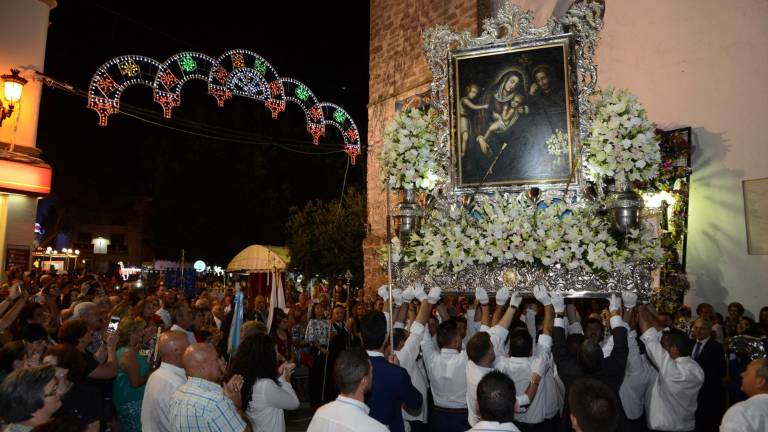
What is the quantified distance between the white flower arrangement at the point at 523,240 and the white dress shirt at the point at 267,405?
216cm

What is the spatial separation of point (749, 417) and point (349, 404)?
293 cm

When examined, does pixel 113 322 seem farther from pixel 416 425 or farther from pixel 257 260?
pixel 257 260

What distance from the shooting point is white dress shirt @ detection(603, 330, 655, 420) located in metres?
5.72

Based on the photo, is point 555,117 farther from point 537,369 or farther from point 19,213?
point 19,213

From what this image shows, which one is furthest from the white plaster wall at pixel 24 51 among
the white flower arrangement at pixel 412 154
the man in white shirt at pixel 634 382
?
the man in white shirt at pixel 634 382

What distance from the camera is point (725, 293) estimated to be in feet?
33.2

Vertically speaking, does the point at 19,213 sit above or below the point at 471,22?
below

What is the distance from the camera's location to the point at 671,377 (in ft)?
17.8

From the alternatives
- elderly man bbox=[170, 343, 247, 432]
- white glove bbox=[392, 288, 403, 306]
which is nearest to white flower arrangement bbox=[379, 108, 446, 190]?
white glove bbox=[392, 288, 403, 306]

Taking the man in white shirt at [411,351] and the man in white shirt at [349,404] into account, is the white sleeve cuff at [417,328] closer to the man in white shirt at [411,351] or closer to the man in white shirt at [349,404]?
the man in white shirt at [411,351]

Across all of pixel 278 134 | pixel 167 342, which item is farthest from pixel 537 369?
pixel 278 134

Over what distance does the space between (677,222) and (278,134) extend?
24711mm

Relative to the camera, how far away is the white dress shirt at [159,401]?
15.8ft

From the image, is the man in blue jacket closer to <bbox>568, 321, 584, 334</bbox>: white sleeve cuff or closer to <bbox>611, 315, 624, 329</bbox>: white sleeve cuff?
<bbox>611, 315, 624, 329</bbox>: white sleeve cuff
